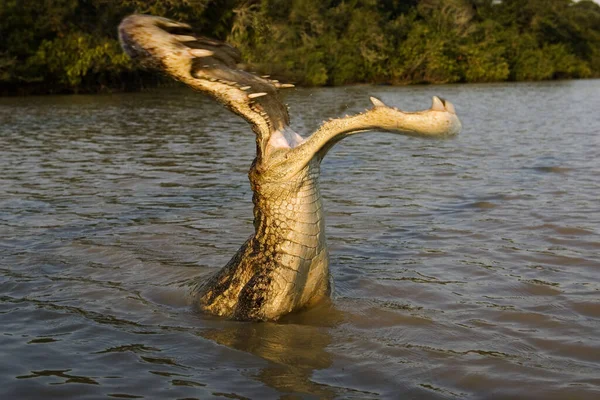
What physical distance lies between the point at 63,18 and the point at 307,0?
14530 mm

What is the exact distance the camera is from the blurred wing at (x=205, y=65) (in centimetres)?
331

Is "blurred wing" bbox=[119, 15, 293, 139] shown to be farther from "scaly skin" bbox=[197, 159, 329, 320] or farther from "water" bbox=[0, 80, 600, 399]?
"water" bbox=[0, 80, 600, 399]

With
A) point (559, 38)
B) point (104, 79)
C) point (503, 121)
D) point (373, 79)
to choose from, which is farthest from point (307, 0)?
point (503, 121)

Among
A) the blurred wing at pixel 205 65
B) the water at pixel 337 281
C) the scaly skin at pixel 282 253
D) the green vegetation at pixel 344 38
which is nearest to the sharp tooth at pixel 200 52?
the blurred wing at pixel 205 65

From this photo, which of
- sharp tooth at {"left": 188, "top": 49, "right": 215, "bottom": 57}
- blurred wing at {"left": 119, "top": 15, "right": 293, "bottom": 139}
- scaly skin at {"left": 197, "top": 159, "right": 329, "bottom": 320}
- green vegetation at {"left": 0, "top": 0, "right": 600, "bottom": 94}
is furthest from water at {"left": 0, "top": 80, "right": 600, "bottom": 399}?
green vegetation at {"left": 0, "top": 0, "right": 600, "bottom": 94}

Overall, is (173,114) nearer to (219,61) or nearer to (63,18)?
(63,18)

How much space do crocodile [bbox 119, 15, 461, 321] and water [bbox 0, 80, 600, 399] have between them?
19 centimetres

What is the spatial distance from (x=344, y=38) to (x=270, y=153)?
133ft

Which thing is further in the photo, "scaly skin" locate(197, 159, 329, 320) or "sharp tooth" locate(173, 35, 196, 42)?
"scaly skin" locate(197, 159, 329, 320)

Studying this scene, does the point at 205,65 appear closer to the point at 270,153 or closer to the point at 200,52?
the point at 200,52

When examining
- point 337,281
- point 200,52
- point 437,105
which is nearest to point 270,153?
point 200,52

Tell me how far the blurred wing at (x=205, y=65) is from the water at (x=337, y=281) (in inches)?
45.0

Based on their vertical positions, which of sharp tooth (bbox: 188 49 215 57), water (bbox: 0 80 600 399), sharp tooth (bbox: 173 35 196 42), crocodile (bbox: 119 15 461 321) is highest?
sharp tooth (bbox: 173 35 196 42)

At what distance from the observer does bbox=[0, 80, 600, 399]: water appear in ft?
10.9
